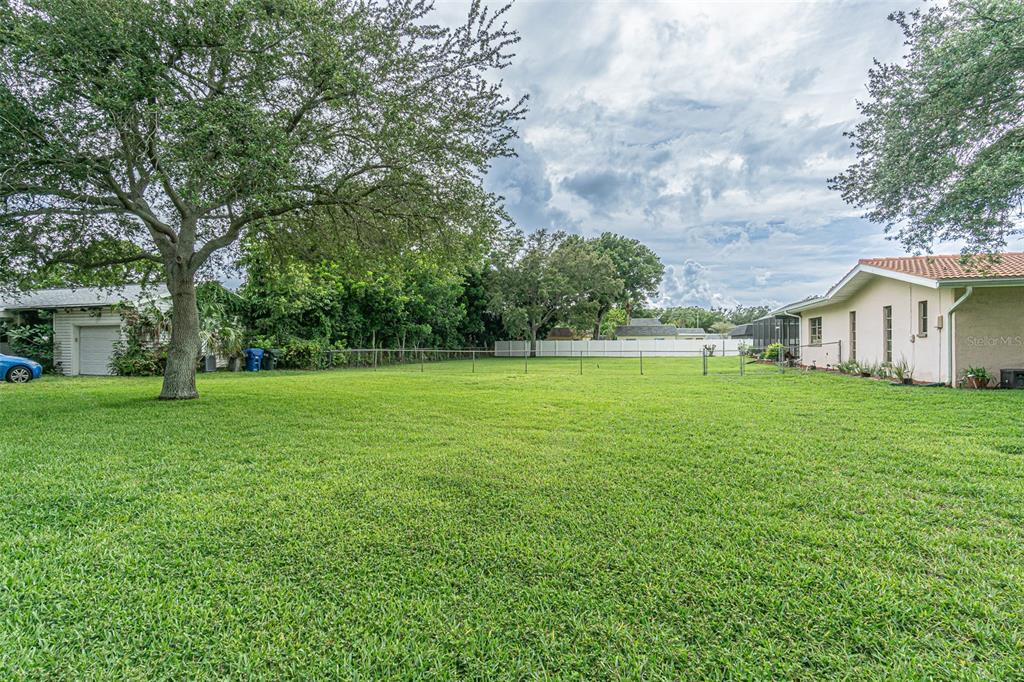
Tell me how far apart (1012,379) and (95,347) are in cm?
2596

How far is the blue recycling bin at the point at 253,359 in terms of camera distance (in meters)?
16.7

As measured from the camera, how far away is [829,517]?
317 cm

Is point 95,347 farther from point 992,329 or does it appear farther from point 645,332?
point 645,332

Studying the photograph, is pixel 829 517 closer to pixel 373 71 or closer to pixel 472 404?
pixel 472 404

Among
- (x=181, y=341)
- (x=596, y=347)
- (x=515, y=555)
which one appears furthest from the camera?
(x=596, y=347)

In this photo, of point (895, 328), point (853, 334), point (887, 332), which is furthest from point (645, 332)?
point (895, 328)

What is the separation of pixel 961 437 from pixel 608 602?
233 inches

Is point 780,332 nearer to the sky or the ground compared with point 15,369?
nearer to the sky

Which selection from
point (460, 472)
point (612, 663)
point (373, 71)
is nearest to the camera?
point (612, 663)

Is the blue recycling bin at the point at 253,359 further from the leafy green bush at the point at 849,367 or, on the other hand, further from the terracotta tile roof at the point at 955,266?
the leafy green bush at the point at 849,367

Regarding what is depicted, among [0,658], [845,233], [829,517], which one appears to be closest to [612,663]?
[829,517]

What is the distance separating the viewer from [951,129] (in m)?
8.61

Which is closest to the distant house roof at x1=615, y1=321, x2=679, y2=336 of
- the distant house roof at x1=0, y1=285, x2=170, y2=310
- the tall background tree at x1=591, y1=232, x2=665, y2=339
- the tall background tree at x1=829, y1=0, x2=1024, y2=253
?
the tall background tree at x1=591, y1=232, x2=665, y2=339

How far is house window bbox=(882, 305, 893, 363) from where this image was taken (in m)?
11.8
